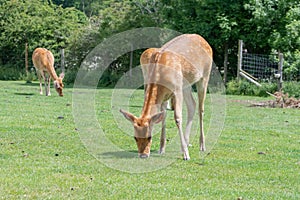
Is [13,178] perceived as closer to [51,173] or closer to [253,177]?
[51,173]

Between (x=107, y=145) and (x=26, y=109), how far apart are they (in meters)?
5.30

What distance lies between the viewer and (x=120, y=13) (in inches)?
1278

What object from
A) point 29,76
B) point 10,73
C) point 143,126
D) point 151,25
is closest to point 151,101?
point 143,126

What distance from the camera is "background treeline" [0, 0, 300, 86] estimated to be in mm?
25141

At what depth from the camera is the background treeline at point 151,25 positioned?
25.1m

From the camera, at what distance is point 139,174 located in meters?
7.54

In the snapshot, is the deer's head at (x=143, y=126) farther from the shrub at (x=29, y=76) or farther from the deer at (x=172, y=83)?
the shrub at (x=29, y=76)

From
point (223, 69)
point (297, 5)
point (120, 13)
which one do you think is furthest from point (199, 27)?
point (120, 13)

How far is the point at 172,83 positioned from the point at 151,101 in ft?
1.92

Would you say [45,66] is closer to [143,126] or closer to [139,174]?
[143,126]

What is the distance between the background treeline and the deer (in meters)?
14.1

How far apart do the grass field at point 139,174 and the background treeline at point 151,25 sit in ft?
43.5

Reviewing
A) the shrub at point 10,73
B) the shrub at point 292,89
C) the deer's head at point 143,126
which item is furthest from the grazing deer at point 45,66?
the shrub at point 10,73

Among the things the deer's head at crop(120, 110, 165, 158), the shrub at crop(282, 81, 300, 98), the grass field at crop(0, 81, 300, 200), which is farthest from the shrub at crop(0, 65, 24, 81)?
the deer's head at crop(120, 110, 165, 158)
